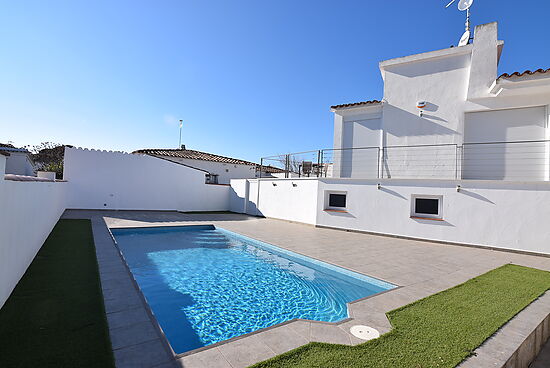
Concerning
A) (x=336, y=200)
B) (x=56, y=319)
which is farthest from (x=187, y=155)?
(x=56, y=319)

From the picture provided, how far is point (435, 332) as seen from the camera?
311cm

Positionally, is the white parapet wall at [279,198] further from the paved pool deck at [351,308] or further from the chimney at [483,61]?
the chimney at [483,61]

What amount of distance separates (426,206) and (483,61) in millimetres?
6068

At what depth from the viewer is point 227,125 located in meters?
21.9

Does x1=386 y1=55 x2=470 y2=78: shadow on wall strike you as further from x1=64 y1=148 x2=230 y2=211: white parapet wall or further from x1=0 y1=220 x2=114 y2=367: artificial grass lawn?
x1=64 y1=148 x2=230 y2=211: white parapet wall

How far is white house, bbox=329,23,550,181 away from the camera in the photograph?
9227mm

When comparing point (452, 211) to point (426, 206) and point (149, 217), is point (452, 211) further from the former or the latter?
point (149, 217)

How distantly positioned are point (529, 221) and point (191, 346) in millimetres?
10657

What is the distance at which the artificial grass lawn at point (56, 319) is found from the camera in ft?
7.97

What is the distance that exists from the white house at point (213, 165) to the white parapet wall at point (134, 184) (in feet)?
→ 17.4

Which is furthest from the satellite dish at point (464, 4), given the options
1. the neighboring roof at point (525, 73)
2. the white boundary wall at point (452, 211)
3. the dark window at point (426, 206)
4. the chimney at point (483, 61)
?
the dark window at point (426, 206)

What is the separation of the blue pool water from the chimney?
9.46 meters

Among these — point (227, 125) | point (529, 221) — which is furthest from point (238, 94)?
point (529, 221)

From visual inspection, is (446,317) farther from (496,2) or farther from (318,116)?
(318,116)
